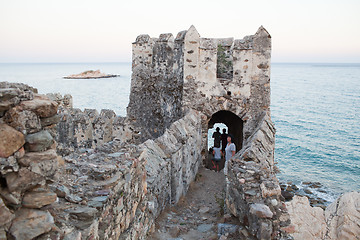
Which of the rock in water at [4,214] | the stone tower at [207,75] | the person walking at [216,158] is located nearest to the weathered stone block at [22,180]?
the rock in water at [4,214]

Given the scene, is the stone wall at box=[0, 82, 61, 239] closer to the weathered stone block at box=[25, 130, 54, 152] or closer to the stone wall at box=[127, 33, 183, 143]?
the weathered stone block at box=[25, 130, 54, 152]

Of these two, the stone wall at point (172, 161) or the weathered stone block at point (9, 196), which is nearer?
the weathered stone block at point (9, 196)

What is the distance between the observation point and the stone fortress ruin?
2.67m

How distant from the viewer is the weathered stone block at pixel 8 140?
2.46m

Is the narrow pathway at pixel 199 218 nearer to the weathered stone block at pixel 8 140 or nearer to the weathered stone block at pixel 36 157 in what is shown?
the weathered stone block at pixel 36 157

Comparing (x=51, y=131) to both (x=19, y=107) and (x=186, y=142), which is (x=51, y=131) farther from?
(x=186, y=142)

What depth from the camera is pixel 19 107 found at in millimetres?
2627

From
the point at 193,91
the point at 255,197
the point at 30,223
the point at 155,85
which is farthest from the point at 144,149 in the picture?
the point at 155,85

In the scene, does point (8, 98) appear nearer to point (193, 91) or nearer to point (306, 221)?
point (193, 91)

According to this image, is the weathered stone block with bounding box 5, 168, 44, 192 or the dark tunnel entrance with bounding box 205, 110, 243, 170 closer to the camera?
the weathered stone block with bounding box 5, 168, 44, 192

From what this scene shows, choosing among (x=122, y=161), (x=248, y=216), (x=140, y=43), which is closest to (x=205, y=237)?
(x=248, y=216)

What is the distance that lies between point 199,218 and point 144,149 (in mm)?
2754

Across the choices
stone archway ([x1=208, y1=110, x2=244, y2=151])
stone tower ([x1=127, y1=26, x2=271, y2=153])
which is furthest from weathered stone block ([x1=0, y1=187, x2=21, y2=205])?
stone archway ([x1=208, y1=110, x2=244, y2=151])

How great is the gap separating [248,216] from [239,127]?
9254 millimetres
